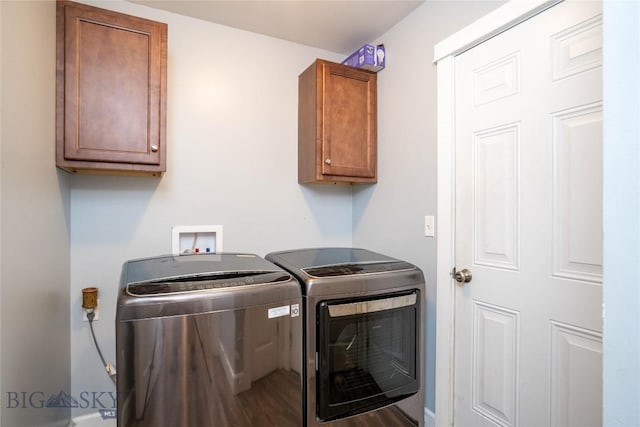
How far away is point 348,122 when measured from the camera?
6.98ft

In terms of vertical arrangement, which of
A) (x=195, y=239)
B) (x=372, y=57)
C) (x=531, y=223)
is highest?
(x=372, y=57)

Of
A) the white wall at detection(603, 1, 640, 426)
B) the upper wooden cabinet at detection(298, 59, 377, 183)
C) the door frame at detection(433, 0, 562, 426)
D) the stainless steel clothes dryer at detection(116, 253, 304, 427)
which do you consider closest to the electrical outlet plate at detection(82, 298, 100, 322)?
the stainless steel clothes dryer at detection(116, 253, 304, 427)

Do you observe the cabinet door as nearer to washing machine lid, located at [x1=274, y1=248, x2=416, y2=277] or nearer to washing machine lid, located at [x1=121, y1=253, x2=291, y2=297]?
washing machine lid, located at [x1=274, y1=248, x2=416, y2=277]

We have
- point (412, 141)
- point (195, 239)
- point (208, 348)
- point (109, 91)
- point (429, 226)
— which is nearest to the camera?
point (208, 348)

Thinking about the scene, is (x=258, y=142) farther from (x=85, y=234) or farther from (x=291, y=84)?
(x=85, y=234)

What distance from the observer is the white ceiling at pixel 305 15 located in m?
1.84

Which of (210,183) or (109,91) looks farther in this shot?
(210,183)

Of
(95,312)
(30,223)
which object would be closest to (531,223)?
Result: (30,223)

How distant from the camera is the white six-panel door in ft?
3.78

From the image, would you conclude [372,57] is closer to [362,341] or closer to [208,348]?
[362,341]

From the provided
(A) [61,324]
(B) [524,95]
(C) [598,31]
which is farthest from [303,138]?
(A) [61,324]

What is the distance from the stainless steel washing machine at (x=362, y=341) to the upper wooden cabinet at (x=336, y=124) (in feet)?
2.35

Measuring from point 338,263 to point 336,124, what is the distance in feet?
3.15

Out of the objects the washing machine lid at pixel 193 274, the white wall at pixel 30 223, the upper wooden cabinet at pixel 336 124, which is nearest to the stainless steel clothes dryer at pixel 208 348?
the washing machine lid at pixel 193 274
